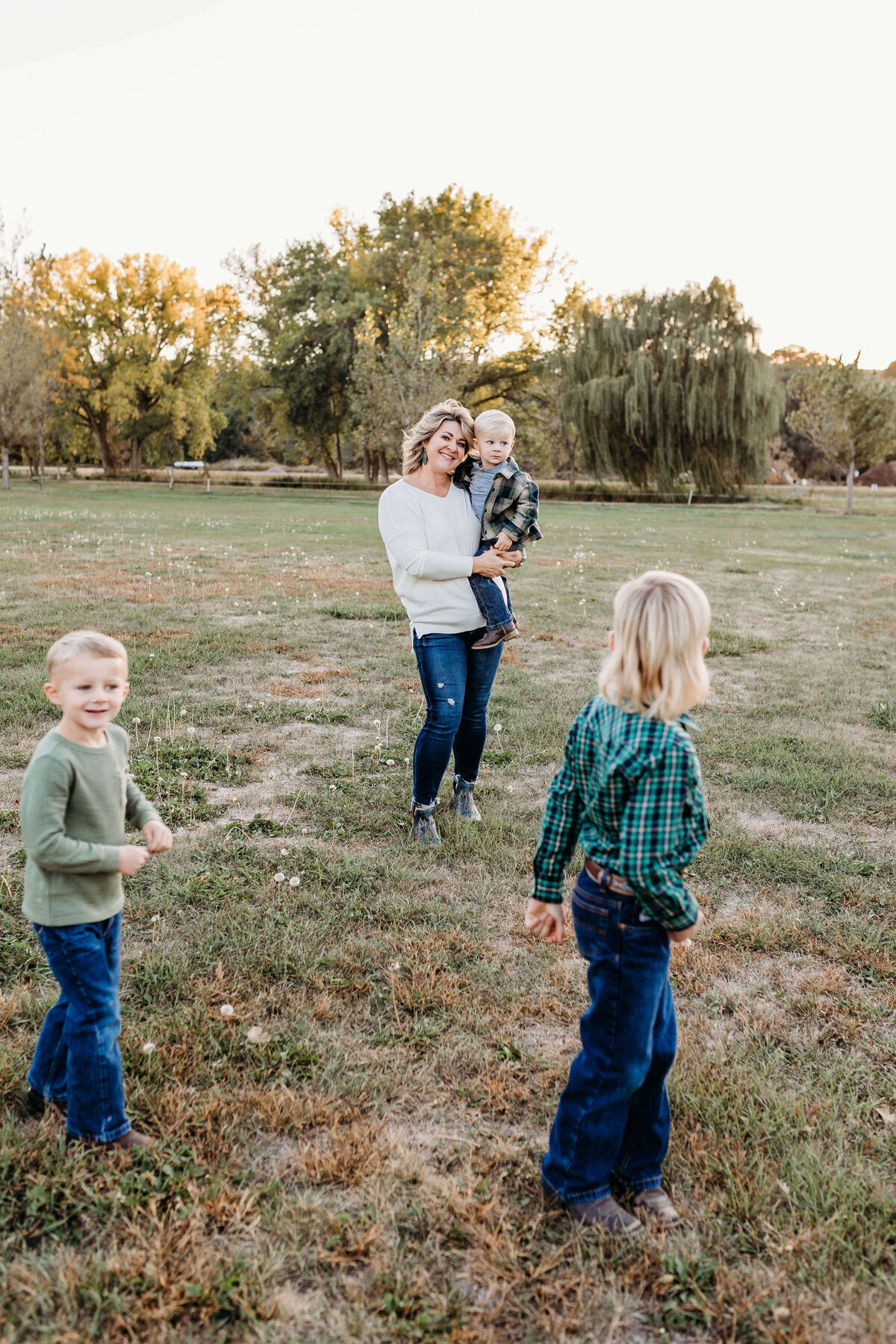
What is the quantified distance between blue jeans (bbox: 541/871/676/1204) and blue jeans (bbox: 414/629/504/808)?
7.17 feet

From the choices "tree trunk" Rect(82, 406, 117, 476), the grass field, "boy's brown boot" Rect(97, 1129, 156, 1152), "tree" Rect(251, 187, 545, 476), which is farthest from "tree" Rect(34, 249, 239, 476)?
"boy's brown boot" Rect(97, 1129, 156, 1152)

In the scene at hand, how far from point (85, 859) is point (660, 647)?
4.82 feet

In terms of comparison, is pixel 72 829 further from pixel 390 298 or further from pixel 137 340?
pixel 137 340

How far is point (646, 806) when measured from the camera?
208 centimetres

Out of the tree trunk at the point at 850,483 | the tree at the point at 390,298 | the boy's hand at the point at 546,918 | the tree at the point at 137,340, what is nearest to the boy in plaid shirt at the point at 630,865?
the boy's hand at the point at 546,918

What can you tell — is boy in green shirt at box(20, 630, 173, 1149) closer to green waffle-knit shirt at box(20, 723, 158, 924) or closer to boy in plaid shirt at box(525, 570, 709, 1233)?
green waffle-knit shirt at box(20, 723, 158, 924)

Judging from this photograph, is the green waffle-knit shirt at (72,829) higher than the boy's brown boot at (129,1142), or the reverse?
the green waffle-knit shirt at (72,829)

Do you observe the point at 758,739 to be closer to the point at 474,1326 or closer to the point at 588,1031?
the point at 588,1031

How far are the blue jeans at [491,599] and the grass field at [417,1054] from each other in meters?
1.07

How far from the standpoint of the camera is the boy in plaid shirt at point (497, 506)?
425 cm

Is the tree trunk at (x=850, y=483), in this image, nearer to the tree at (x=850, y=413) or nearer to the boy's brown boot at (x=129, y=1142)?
the tree at (x=850, y=413)

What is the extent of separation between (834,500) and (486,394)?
17.9 metres

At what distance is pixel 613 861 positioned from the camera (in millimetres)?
2104

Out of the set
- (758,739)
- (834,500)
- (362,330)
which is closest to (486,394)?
(362,330)
